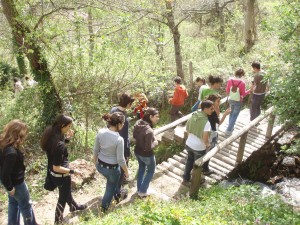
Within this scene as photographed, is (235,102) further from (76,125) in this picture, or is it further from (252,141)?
(76,125)

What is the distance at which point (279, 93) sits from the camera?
16.8 ft

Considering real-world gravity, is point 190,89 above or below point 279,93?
below

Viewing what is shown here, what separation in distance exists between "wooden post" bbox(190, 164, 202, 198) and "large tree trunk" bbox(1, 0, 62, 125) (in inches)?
185

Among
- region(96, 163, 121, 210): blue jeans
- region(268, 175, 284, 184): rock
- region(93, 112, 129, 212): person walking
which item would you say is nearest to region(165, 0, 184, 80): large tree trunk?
region(268, 175, 284, 184): rock

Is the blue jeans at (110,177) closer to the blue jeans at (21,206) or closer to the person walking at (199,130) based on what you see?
the blue jeans at (21,206)

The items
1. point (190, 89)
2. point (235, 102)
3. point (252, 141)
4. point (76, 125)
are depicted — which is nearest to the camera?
point (235, 102)

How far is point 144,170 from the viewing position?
542cm

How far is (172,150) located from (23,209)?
473 centimetres

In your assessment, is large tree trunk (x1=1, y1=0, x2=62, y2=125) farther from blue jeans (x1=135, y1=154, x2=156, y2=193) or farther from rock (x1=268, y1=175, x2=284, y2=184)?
rock (x1=268, y1=175, x2=284, y2=184)

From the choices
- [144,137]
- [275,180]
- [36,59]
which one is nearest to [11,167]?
[144,137]

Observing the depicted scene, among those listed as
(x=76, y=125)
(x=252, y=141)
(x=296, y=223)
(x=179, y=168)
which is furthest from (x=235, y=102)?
(x=76, y=125)

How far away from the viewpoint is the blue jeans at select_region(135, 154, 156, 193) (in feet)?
16.7

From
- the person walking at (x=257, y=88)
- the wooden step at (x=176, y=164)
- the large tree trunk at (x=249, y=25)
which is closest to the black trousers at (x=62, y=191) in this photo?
the wooden step at (x=176, y=164)

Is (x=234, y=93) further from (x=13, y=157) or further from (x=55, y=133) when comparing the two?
(x=13, y=157)
